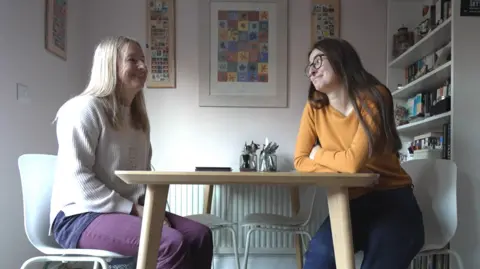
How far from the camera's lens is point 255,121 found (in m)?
3.00

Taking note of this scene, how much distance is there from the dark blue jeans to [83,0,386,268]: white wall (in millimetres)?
1615

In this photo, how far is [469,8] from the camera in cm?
195

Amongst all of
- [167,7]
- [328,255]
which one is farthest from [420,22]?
[328,255]

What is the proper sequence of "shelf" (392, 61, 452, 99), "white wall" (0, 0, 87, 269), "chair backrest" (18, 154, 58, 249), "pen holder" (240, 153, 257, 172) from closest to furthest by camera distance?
"chair backrest" (18, 154, 58, 249), "white wall" (0, 0, 87, 269), "shelf" (392, 61, 452, 99), "pen holder" (240, 153, 257, 172)

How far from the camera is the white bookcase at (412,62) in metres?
2.12

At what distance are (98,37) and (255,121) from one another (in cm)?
130

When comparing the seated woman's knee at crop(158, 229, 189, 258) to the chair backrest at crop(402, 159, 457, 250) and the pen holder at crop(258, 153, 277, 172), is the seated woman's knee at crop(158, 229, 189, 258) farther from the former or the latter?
the pen holder at crop(258, 153, 277, 172)

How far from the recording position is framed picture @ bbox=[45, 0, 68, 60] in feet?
7.64

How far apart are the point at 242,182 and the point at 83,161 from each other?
Result: 576mm

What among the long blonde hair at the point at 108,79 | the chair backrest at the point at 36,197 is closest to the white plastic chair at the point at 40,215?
the chair backrest at the point at 36,197

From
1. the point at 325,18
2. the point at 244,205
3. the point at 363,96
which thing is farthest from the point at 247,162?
the point at 363,96

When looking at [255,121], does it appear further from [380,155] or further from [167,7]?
[380,155]

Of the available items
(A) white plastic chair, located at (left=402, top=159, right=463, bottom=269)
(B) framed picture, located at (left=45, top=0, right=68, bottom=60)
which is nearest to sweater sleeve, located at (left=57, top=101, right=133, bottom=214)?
(A) white plastic chair, located at (left=402, top=159, right=463, bottom=269)

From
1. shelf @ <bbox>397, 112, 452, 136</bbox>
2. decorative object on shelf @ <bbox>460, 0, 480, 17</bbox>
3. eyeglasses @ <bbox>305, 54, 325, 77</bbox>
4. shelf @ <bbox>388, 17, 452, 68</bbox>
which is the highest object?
decorative object on shelf @ <bbox>460, 0, 480, 17</bbox>
